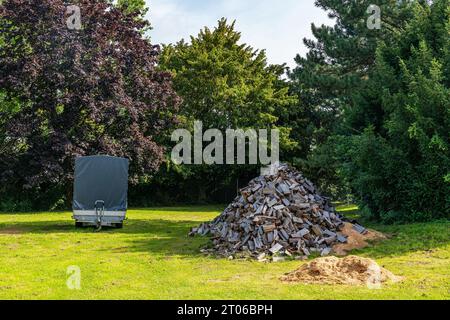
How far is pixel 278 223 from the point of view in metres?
16.2

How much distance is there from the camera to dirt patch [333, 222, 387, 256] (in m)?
15.2

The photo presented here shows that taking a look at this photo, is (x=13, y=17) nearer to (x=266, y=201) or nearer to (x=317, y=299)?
(x=266, y=201)

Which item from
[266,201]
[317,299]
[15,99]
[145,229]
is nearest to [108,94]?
[15,99]

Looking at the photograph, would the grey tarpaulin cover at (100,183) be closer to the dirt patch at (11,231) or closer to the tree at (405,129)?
the dirt patch at (11,231)

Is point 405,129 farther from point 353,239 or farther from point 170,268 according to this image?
point 170,268

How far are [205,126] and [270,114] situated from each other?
5.60m

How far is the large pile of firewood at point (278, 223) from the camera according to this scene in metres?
15.2

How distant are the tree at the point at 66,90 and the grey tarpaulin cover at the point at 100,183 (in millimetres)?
8177

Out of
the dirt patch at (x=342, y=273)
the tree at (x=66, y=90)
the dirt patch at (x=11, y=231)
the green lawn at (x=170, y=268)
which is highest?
the tree at (x=66, y=90)

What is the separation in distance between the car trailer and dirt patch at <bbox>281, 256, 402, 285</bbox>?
1205 cm

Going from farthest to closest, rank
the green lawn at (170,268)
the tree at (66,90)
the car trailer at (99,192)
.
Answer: the tree at (66,90)
the car trailer at (99,192)
the green lawn at (170,268)

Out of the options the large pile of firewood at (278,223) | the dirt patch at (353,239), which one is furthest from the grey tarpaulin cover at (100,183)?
the dirt patch at (353,239)

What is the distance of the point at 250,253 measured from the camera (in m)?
14.7

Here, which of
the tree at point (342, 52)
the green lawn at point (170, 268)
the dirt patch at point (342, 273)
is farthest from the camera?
the tree at point (342, 52)
